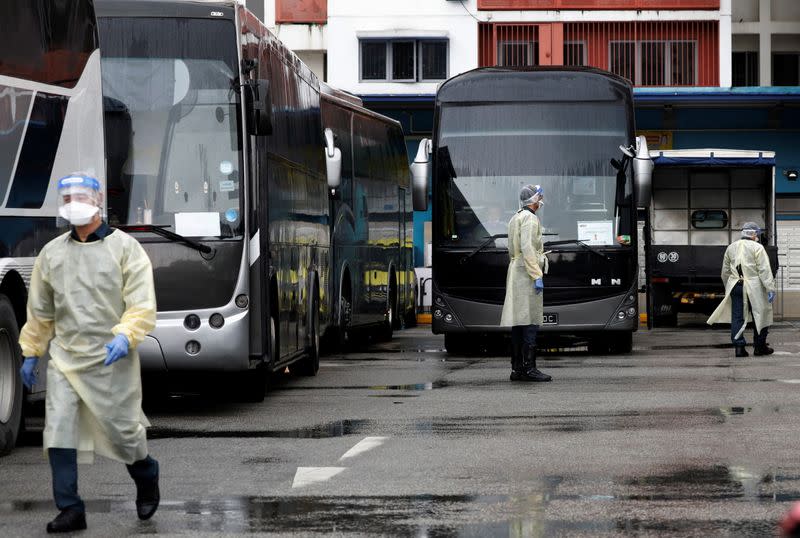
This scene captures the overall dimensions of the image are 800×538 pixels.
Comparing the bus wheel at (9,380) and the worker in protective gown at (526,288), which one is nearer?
the bus wheel at (9,380)

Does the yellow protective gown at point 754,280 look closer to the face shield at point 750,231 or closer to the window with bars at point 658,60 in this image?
the face shield at point 750,231

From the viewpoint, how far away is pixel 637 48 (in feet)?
139

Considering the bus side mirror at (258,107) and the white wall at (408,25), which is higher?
the white wall at (408,25)

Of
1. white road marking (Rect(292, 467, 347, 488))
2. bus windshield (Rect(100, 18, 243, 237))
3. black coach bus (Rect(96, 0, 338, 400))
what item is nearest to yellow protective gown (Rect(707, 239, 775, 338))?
black coach bus (Rect(96, 0, 338, 400))

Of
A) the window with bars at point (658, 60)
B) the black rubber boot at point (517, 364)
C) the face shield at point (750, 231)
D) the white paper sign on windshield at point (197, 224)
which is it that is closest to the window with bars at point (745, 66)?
the window with bars at point (658, 60)

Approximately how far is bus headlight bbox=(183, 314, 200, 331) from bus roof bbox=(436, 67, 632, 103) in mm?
8774

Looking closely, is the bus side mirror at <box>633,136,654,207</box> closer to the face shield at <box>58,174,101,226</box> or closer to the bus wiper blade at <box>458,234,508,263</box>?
the bus wiper blade at <box>458,234,508,263</box>

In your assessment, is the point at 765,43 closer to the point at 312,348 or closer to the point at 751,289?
the point at 751,289

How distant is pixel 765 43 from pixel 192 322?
33101mm

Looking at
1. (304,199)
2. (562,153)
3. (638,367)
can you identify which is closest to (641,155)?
(562,153)

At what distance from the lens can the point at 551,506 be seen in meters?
8.20

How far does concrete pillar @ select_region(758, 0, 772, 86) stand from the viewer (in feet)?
143

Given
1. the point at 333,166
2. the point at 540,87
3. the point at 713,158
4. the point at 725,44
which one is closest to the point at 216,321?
the point at 333,166

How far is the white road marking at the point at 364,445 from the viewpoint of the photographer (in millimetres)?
10477
